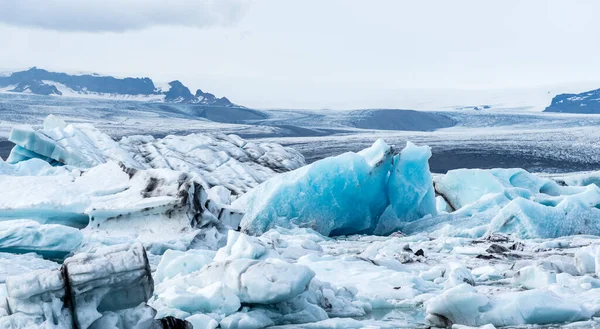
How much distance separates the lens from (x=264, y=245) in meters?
5.80

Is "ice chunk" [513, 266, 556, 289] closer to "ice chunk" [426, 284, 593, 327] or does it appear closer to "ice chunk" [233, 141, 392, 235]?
"ice chunk" [426, 284, 593, 327]

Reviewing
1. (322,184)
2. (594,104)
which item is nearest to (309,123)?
(594,104)

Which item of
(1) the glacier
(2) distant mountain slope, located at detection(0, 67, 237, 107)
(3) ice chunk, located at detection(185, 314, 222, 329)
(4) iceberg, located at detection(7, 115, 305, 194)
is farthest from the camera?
(2) distant mountain slope, located at detection(0, 67, 237, 107)

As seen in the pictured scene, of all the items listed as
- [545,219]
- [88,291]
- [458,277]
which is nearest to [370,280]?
[458,277]

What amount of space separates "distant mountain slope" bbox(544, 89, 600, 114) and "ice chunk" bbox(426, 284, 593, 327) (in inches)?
2443

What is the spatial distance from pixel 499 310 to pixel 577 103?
213 feet

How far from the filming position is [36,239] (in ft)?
22.5

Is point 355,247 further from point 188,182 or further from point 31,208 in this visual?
point 31,208

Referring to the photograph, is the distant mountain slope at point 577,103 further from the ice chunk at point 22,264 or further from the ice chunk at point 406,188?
the ice chunk at point 22,264

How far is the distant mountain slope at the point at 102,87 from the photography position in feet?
251

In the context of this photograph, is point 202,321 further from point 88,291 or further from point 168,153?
point 168,153

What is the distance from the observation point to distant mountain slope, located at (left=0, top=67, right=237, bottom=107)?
76375mm

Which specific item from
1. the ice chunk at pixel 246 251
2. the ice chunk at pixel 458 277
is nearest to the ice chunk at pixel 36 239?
the ice chunk at pixel 246 251

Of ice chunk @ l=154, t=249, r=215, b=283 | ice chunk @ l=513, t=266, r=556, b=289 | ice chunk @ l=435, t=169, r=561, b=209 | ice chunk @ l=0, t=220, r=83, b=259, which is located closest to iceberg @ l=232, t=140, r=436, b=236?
ice chunk @ l=435, t=169, r=561, b=209
